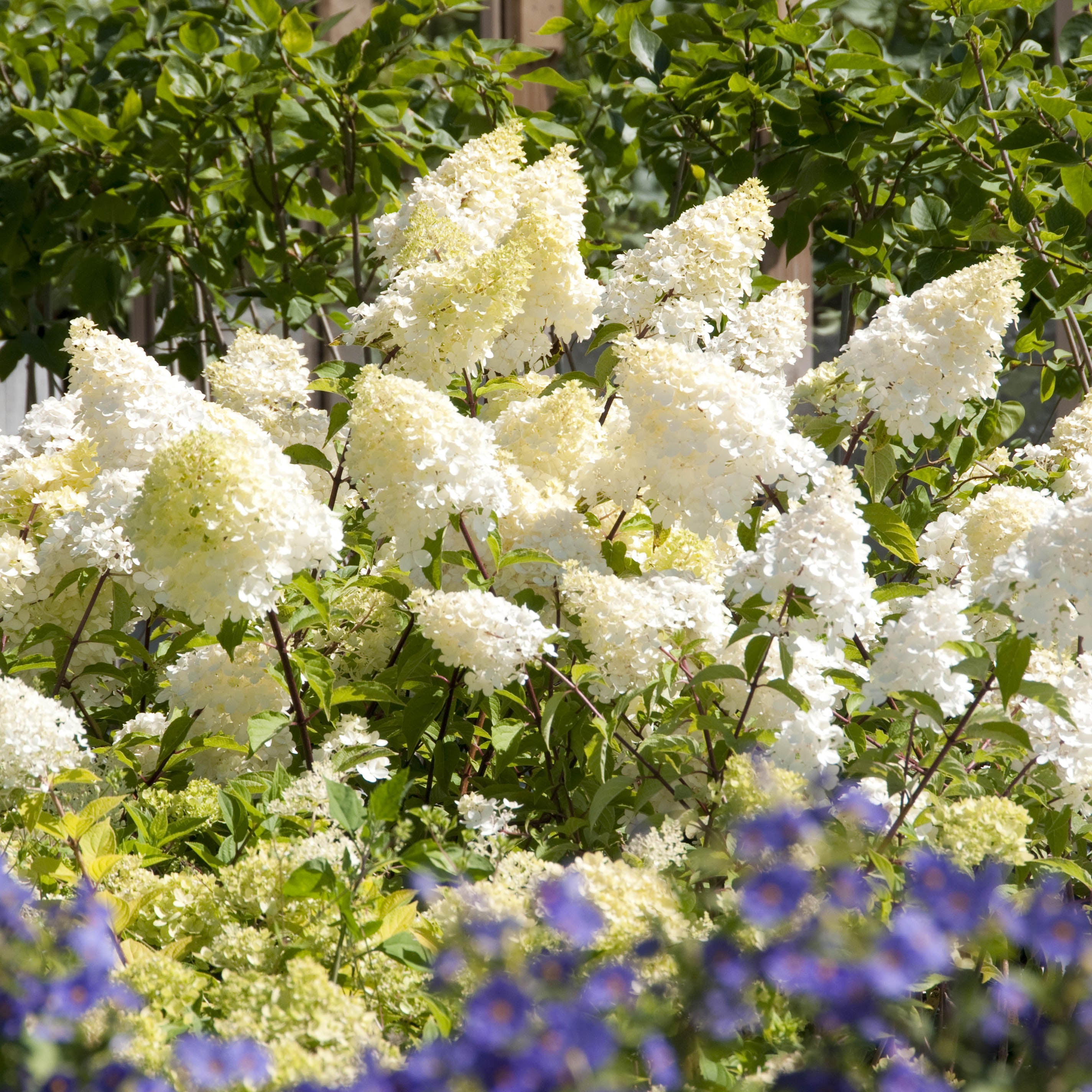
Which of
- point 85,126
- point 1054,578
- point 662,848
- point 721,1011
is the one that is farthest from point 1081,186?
point 85,126

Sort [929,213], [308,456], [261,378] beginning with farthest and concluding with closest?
[929,213] → [261,378] → [308,456]

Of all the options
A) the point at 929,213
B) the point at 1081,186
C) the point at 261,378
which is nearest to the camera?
the point at 261,378

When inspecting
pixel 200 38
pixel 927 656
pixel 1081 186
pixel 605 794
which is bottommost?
pixel 605 794

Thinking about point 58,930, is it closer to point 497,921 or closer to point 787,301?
point 497,921

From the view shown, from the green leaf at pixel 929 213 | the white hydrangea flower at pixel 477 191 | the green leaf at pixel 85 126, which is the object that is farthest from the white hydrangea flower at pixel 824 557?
the green leaf at pixel 85 126

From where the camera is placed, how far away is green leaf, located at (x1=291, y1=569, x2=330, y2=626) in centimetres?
169

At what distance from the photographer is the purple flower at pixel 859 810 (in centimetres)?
115

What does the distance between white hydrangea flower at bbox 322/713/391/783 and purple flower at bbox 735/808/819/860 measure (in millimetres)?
767

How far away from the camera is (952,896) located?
0.87 meters

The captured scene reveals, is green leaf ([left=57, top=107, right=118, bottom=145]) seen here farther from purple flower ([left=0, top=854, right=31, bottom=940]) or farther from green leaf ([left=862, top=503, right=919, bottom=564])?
purple flower ([left=0, top=854, right=31, bottom=940])

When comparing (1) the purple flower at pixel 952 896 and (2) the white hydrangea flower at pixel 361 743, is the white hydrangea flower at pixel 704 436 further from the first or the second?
(1) the purple flower at pixel 952 896

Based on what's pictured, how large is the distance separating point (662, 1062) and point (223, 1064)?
34cm

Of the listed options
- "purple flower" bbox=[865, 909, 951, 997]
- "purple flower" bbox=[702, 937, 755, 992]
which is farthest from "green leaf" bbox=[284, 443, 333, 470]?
"purple flower" bbox=[865, 909, 951, 997]

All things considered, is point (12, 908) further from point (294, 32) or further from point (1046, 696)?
point (294, 32)
